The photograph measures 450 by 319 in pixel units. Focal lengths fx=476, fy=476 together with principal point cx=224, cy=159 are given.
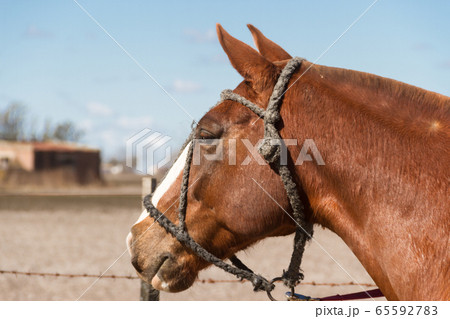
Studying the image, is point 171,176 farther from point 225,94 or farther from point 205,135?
point 225,94

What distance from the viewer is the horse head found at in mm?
2404

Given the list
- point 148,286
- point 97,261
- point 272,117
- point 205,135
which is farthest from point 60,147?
point 272,117

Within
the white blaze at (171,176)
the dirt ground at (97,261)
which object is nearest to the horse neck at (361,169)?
the white blaze at (171,176)

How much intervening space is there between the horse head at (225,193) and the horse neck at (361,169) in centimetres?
18

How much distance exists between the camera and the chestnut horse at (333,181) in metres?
2.12

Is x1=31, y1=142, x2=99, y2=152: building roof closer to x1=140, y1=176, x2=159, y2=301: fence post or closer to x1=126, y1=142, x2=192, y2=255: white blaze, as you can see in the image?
x1=140, y1=176, x2=159, y2=301: fence post

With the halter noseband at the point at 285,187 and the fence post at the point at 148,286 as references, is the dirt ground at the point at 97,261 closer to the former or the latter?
the fence post at the point at 148,286

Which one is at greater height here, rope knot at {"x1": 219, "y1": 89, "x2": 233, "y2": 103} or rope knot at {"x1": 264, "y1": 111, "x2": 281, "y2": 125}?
rope knot at {"x1": 219, "y1": 89, "x2": 233, "y2": 103}

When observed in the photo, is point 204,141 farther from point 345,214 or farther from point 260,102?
point 345,214

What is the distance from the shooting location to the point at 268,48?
106 inches

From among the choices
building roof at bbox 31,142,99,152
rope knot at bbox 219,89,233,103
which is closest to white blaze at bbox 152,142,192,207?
rope knot at bbox 219,89,233,103

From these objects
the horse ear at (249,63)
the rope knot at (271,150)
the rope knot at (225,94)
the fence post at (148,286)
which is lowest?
the fence post at (148,286)

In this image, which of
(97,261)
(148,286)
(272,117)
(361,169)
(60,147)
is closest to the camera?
(361,169)

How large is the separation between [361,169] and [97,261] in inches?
343
